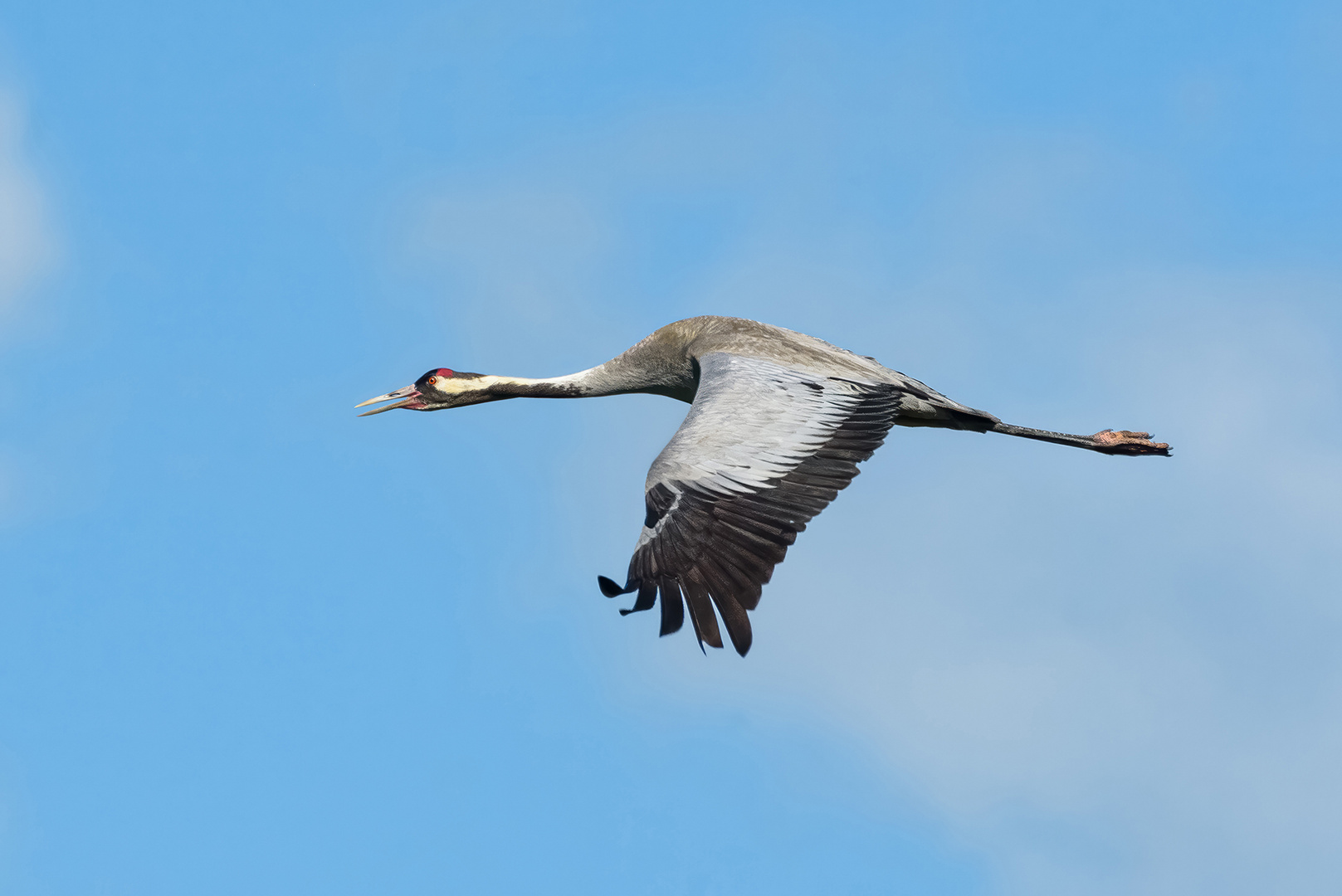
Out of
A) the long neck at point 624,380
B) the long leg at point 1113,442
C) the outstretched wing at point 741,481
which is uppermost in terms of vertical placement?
the long neck at point 624,380

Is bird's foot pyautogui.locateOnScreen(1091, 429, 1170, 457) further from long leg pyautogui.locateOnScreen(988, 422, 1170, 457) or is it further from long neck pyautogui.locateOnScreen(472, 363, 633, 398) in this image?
long neck pyautogui.locateOnScreen(472, 363, 633, 398)

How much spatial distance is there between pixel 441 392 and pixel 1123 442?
18.8 ft

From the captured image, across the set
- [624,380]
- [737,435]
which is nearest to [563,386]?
[624,380]

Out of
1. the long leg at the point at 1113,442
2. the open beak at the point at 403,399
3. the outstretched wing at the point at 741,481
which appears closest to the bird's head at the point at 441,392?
the open beak at the point at 403,399

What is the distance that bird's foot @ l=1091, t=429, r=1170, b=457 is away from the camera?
1239 cm

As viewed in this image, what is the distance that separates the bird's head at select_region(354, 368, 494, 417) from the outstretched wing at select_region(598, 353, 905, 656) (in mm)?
3344

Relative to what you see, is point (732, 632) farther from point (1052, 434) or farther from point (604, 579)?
point (1052, 434)

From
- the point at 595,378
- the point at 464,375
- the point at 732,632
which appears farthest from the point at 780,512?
the point at 464,375

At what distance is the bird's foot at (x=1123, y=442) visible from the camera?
12.4 metres

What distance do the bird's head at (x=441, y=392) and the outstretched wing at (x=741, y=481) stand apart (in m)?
3.34

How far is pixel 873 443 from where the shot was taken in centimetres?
969

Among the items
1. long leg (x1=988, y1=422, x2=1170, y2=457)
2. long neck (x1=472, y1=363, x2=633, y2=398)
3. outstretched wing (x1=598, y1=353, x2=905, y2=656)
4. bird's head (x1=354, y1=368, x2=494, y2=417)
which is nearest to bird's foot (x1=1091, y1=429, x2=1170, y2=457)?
long leg (x1=988, y1=422, x2=1170, y2=457)

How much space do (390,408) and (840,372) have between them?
453cm

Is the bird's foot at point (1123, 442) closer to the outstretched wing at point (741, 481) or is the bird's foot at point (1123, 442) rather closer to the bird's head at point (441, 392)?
the outstretched wing at point (741, 481)
